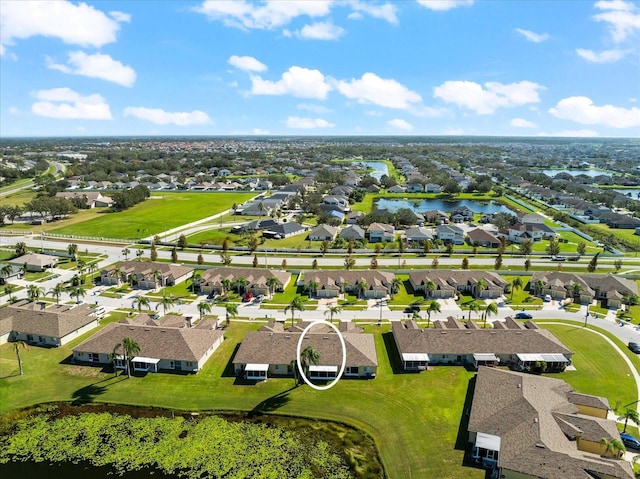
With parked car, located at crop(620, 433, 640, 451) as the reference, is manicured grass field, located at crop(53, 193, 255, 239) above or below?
above

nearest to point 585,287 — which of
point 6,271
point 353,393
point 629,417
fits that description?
point 629,417

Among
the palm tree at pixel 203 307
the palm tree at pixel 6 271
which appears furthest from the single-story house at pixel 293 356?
the palm tree at pixel 6 271

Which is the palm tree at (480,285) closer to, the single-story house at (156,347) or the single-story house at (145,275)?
the single-story house at (156,347)

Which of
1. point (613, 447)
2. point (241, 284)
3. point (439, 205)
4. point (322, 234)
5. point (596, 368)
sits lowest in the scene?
point (596, 368)

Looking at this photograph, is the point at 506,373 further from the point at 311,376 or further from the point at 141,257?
the point at 141,257

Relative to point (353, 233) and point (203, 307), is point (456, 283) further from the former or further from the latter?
point (203, 307)

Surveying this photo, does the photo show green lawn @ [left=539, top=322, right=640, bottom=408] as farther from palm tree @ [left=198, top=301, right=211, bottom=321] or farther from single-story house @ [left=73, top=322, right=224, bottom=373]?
palm tree @ [left=198, top=301, right=211, bottom=321]

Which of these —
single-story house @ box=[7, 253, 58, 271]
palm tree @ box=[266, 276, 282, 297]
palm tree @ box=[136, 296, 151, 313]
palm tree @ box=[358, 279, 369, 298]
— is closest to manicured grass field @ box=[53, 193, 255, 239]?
single-story house @ box=[7, 253, 58, 271]

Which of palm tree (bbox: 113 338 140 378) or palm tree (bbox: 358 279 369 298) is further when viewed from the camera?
palm tree (bbox: 358 279 369 298)
